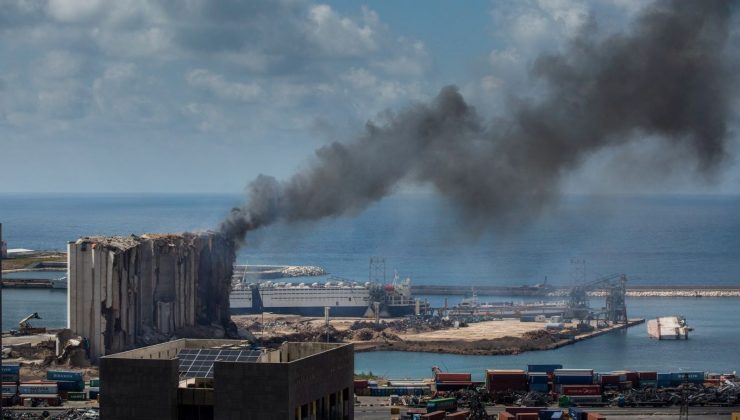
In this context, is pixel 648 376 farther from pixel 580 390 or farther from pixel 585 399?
pixel 585 399

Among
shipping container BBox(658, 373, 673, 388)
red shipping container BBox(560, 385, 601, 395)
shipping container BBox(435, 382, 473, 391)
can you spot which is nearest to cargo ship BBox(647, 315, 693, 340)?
shipping container BBox(658, 373, 673, 388)

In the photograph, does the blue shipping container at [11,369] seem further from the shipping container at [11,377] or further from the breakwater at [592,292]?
the breakwater at [592,292]

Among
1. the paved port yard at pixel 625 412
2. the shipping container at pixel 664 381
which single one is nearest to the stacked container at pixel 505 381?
the paved port yard at pixel 625 412

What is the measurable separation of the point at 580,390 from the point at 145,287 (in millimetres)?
29458

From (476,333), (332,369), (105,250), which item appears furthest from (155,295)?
(332,369)

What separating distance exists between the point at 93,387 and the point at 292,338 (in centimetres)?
2749

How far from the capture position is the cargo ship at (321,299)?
12475cm

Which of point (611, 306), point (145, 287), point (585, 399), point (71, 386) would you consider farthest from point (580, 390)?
point (611, 306)

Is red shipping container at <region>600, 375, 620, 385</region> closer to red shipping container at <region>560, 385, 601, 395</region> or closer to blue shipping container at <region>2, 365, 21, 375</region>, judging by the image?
red shipping container at <region>560, 385, 601, 395</region>

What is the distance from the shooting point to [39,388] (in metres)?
67.2

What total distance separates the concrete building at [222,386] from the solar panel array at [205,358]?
0.9 inches

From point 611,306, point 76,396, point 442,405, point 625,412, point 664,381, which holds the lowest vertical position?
point 625,412

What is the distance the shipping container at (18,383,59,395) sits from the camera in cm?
6669

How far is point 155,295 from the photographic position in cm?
8625
